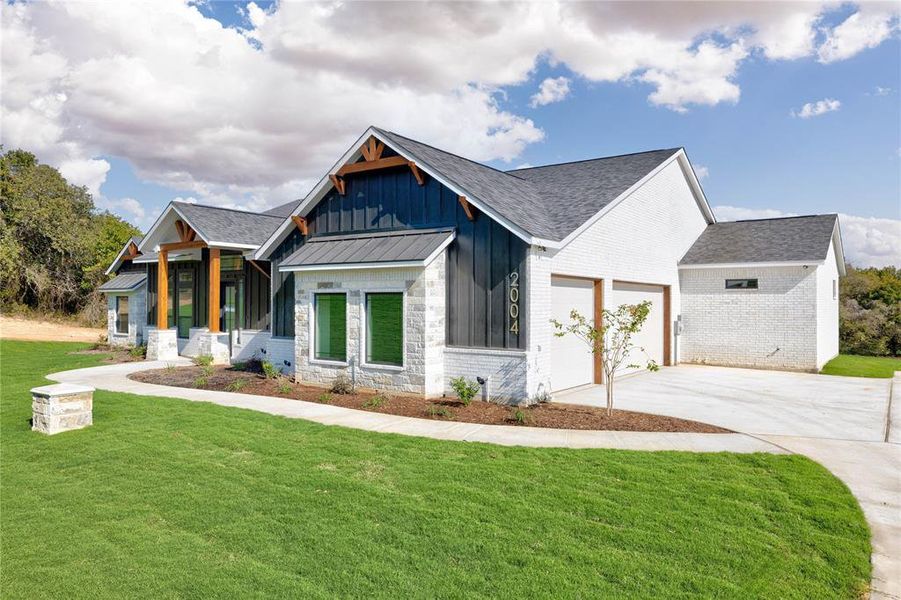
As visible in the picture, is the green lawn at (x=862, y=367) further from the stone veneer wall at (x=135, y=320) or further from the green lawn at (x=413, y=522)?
the stone veneer wall at (x=135, y=320)

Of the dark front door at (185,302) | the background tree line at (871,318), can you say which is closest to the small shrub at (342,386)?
the dark front door at (185,302)

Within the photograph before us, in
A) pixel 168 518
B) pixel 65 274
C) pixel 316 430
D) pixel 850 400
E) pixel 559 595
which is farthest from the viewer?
pixel 65 274

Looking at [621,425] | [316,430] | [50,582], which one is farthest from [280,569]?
[621,425]

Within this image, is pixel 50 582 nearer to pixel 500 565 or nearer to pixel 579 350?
pixel 500 565

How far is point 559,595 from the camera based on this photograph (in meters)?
3.99

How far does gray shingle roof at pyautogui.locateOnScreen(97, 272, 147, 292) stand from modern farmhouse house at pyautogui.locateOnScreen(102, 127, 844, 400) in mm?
Answer: 1227

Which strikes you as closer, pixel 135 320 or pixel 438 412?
pixel 438 412

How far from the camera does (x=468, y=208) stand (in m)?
11.6

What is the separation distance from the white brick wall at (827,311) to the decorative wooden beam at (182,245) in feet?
63.9

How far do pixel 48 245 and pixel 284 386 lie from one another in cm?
3118

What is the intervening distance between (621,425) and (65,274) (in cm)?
3808

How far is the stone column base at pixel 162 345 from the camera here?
19.5 metres

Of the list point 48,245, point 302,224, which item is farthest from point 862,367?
point 48,245

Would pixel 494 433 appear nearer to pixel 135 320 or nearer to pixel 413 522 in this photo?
pixel 413 522
